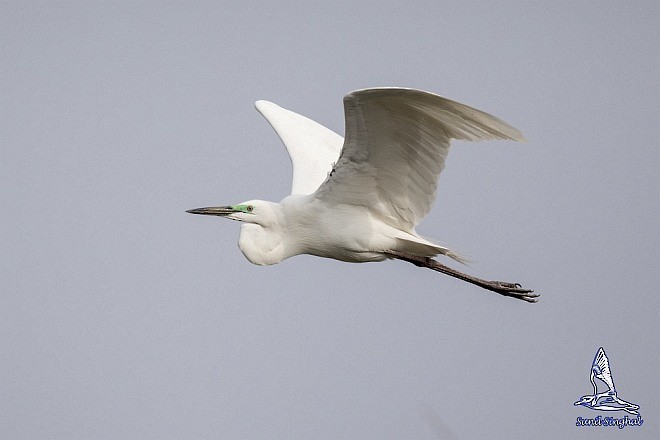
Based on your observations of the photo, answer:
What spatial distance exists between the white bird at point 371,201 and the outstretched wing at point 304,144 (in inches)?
4.6

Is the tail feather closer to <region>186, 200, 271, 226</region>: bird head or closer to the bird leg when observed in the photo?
the bird leg

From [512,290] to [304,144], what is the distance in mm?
2495

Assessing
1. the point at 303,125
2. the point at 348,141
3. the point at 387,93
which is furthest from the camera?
the point at 303,125

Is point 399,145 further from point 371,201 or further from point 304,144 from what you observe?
point 304,144

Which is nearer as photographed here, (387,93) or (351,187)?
(387,93)

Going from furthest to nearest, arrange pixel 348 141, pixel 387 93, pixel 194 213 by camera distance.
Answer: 1. pixel 194 213
2. pixel 348 141
3. pixel 387 93

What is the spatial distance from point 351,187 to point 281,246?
0.86 meters

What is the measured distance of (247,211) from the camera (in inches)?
424

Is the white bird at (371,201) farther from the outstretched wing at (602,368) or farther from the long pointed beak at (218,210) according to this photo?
the outstretched wing at (602,368)

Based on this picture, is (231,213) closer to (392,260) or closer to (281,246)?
(281,246)

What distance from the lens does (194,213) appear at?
34.8 feet

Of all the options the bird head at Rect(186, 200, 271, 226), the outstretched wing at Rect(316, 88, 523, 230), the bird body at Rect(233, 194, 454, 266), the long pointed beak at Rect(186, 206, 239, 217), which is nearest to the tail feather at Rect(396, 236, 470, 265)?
the bird body at Rect(233, 194, 454, 266)

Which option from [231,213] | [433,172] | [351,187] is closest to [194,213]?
[231,213]

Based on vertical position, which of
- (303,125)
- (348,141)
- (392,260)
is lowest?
(392,260)
